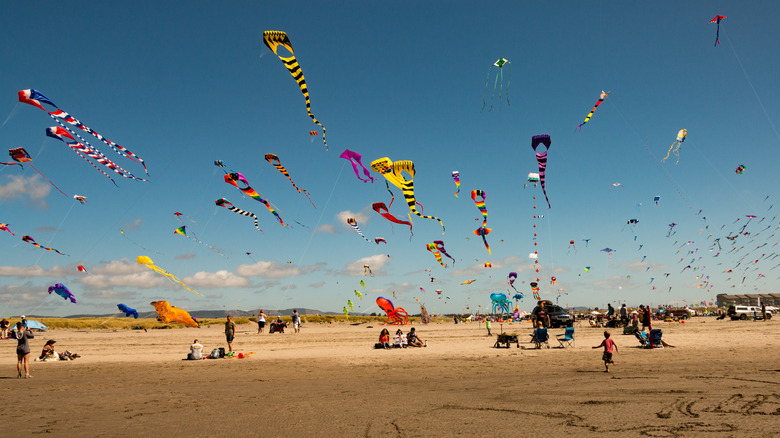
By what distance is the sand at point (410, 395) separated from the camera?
22.0 feet

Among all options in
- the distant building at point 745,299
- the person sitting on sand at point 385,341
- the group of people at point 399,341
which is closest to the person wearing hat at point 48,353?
the group of people at point 399,341

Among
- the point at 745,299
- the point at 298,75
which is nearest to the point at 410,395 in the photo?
the point at 298,75

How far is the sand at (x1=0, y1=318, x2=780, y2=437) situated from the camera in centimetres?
671

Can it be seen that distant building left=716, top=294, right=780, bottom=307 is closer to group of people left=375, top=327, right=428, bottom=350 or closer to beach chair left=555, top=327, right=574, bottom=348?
beach chair left=555, top=327, right=574, bottom=348

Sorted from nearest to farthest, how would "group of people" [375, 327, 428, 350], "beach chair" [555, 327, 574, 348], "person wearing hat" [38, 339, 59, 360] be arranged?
"person wearing hat" [38, 339, 59, 360]
"beach chair" [555, 327, 574, 348]
"group of people" [375, 327, 428, 350]

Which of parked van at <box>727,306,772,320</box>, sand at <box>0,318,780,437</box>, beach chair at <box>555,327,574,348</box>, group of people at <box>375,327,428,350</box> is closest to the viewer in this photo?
sand at <box>0,318,780,437</box>

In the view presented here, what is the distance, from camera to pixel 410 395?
360 inches

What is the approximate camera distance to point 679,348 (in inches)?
671

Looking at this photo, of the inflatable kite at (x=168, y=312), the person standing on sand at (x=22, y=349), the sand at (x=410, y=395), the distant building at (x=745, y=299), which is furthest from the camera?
the distant building at (x=745, y=299)

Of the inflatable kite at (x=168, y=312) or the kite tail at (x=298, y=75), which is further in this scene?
the inflatable kite at (x=168, y=312)

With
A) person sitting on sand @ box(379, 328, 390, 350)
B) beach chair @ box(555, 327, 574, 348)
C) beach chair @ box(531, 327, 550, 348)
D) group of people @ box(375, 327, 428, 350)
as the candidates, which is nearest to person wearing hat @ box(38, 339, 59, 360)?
group of people @ box(375, 327, 428, 350)

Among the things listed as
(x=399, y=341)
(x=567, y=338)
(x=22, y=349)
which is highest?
(x=22, y=349)

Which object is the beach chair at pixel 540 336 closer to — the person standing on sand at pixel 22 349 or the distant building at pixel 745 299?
the person standing on sand at pixel 22 349

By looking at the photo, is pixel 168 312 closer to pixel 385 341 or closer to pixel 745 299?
pixel 385 341
